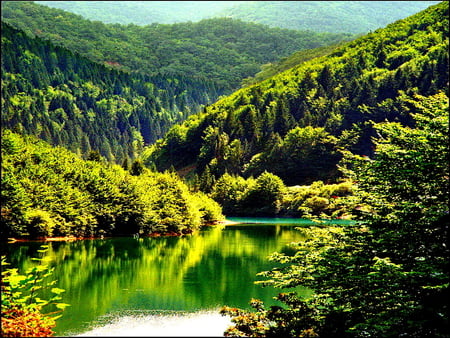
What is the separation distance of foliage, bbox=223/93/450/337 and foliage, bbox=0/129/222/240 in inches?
1978

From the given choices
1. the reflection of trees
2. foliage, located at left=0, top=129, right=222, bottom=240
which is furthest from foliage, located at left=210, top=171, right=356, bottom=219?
the reflection of trees

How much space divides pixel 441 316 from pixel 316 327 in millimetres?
4984

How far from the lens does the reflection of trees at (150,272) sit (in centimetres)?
3806

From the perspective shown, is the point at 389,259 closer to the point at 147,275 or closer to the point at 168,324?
the point at 168,324

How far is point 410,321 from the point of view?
1881 centimetres

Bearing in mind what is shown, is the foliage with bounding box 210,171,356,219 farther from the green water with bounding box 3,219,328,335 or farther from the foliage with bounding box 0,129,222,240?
the green water with bounding box 3,219,328,335

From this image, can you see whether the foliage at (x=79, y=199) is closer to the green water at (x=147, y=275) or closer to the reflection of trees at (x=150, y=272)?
the green water at (x=147, y=275)

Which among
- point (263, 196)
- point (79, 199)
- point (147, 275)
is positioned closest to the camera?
point (147, 275)

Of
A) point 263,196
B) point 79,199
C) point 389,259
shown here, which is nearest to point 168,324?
point 389,259

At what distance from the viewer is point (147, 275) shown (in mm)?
50688

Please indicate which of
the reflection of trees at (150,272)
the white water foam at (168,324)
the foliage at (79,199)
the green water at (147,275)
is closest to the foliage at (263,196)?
the foliage at (79,199)

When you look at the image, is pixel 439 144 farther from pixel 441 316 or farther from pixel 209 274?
pixel 209 274

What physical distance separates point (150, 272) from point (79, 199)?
33529 millimetres

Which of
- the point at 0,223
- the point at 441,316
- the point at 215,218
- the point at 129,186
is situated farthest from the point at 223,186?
the point at 441,316
